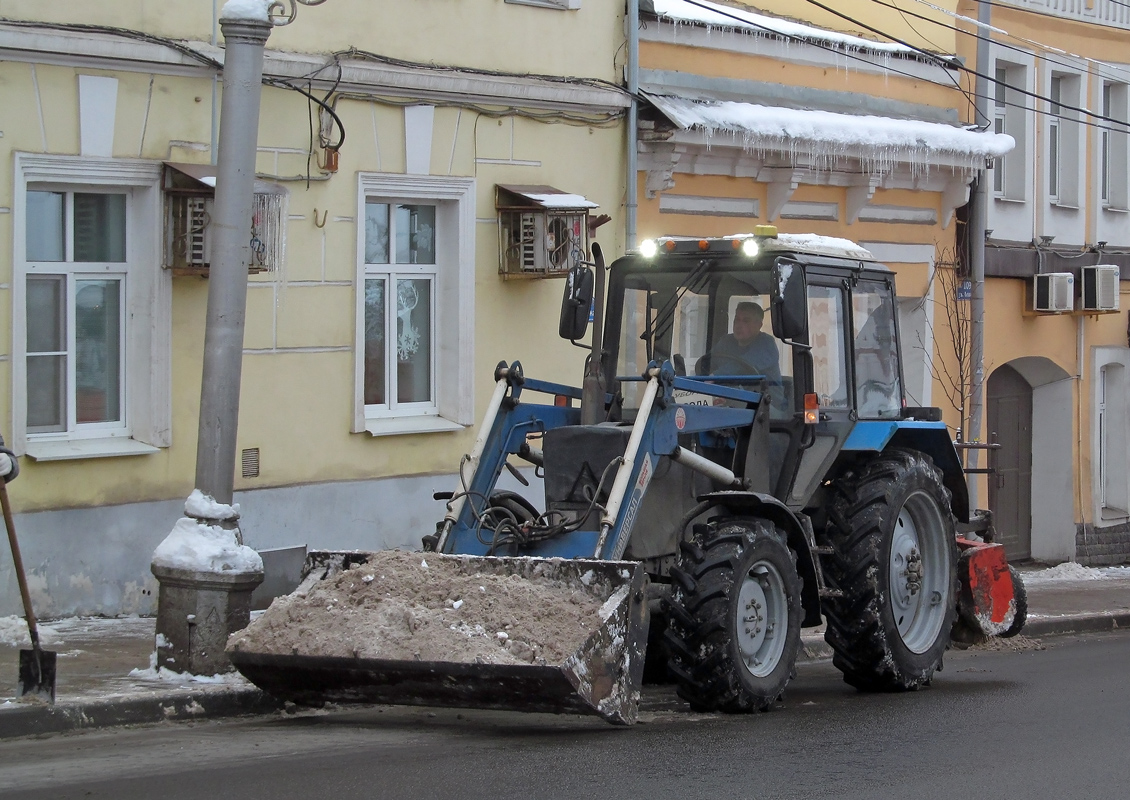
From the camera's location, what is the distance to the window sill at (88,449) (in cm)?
1062

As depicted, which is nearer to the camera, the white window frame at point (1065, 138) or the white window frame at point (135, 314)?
the white window frame at point (135, 314)

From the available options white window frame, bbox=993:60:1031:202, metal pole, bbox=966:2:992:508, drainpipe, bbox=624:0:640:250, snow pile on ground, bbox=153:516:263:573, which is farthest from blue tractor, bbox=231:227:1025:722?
white window frame, bbox=993:60:1031:202

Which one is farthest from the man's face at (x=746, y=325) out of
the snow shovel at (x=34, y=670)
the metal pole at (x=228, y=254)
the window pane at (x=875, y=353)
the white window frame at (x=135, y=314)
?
the white window frame at (x=135, y=314)

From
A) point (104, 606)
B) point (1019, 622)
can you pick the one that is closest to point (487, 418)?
point (104, 606)

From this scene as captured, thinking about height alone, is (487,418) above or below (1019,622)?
above

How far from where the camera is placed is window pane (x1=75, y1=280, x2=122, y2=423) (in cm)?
1112

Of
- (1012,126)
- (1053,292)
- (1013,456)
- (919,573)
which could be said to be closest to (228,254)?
(919,573)

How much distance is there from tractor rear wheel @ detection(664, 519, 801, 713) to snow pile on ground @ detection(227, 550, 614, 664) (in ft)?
2.04

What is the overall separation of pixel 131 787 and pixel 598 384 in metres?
3.61

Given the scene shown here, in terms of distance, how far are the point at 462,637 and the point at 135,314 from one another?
5156 mm

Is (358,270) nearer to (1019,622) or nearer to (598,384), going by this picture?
(598,384)

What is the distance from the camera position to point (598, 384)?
8.81 m

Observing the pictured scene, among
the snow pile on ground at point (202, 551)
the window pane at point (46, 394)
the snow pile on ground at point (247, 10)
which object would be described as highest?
the snow pile on ground at point (247, 10)

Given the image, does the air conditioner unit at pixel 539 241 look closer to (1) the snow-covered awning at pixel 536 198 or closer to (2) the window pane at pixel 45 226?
(1) the snow-covered awning at pixel 536 198
